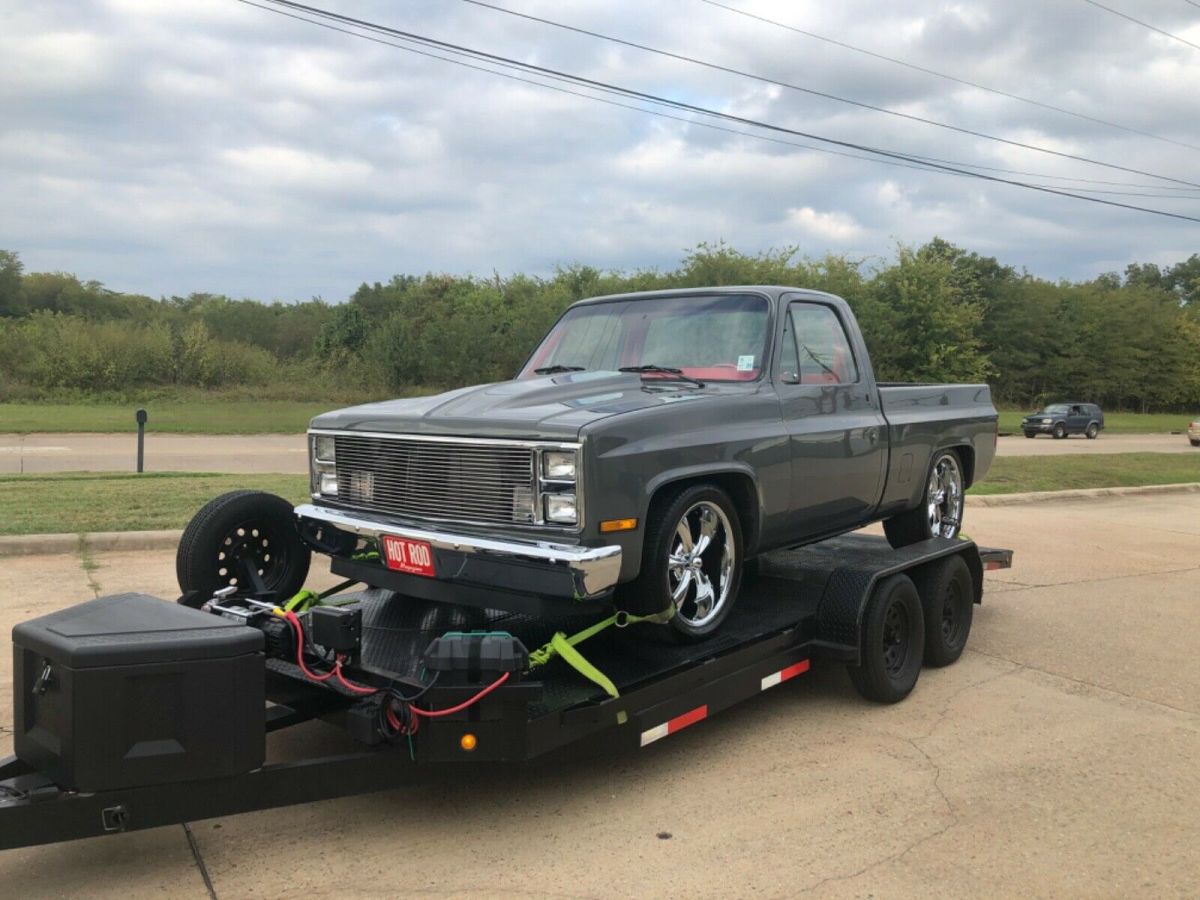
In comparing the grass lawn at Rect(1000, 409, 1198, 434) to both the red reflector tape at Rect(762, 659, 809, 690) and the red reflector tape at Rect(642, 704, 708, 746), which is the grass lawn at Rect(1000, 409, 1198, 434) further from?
the red reflector tape at Rect(642, 704, 708, 746)

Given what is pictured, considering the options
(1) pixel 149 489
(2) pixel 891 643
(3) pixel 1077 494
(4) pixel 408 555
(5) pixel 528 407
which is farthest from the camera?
(3) pixel 1077 494

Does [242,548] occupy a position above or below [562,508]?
below

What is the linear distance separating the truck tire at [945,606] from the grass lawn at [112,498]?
6994 millimetres

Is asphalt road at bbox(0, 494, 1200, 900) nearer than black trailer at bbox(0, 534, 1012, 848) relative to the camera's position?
No

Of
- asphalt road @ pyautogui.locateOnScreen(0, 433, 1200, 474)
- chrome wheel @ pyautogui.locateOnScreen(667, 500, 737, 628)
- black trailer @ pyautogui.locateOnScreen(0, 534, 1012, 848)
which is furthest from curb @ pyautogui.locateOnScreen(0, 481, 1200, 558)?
asphalt road @ pyautogui.locateOnScreen(0, 433, 1200, 474)

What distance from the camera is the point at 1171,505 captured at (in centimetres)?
1491

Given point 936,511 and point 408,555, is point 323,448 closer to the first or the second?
point 408,555

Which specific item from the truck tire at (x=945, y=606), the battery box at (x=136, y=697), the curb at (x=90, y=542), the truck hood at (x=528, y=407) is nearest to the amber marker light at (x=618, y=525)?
the truck hood at (x=528, y=407)

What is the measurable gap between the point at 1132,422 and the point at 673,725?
58.8 meters

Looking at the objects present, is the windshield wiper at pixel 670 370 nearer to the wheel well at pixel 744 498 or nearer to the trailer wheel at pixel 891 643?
the wheel well at pixel 744 498

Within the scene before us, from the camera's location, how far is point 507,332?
45.5m

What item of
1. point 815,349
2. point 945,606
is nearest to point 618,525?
point 815,349

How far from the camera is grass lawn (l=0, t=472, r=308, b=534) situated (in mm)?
9289

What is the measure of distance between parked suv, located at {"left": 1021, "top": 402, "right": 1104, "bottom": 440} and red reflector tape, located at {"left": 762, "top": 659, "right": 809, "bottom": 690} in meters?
38.3
